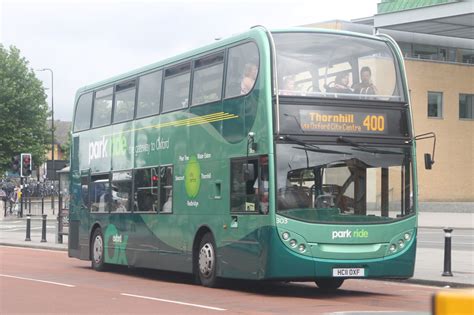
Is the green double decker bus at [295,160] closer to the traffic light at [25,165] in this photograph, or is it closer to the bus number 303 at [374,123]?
the bus number 303 at [374,123]

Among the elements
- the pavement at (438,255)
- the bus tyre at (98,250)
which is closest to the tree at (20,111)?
the pavement at (438,255)

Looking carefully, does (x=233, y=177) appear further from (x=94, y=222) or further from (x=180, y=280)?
(x=94, y=222)

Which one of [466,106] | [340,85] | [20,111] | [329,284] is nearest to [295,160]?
[340,85]

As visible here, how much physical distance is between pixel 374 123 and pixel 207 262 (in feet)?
12.2

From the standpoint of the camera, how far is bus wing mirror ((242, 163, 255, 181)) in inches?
520

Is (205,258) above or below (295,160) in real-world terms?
below

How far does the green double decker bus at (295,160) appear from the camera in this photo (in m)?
12.8

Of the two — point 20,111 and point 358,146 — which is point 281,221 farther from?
point 20,111

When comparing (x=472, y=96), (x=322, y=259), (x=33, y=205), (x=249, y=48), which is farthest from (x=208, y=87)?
(x=33, y=205)

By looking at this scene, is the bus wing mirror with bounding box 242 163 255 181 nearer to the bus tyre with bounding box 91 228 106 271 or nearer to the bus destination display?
the bus destination display

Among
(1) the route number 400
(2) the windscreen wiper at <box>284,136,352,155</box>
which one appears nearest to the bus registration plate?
(1) the route number 400

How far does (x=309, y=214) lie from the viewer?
1280cm

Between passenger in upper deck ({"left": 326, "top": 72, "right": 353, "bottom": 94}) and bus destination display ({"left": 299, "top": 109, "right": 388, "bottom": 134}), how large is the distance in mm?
353

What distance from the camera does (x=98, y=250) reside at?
1961cm
